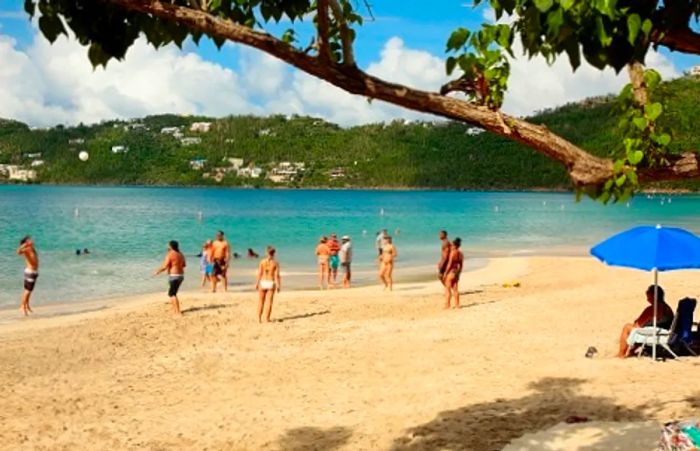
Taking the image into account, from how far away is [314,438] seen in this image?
7.39 meters

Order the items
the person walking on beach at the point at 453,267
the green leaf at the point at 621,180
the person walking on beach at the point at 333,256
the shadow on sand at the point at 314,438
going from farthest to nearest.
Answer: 1. the person walking on beach at the point at 333,256
2. the person walking on beach at the point at 453,267
3. the shadow on sand at the point at 314,438
4. the green leaf at the point at 621,180

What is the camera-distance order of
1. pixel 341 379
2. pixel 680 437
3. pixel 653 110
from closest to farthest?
pixel 653 110 → pixel 680 437 → pixel 341 379

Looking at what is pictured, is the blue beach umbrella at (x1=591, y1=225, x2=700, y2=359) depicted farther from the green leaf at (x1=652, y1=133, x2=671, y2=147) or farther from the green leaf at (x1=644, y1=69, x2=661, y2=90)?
the green leaf at (x1=644, y1=69, x2=661, y2=90)

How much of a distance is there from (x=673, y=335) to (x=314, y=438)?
472cm

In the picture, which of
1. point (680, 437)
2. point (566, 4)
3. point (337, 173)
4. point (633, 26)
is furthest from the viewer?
point (337, 173)

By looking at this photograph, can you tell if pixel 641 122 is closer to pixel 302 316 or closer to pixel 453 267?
pixel 453 267

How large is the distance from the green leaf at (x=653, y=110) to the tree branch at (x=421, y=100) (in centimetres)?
27

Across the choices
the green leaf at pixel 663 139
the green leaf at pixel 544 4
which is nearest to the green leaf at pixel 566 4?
the green leaf at pixel 544 4

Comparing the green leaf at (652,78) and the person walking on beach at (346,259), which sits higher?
the green leaf at (652,78)

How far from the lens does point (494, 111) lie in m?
2.90

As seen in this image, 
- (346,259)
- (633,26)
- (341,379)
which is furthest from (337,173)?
(633,26)

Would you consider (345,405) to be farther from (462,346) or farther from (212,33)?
(212,33)

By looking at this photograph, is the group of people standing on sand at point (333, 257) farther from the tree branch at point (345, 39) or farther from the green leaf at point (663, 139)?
the green leaf at point (663, 139)

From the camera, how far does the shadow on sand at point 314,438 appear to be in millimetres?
7137
